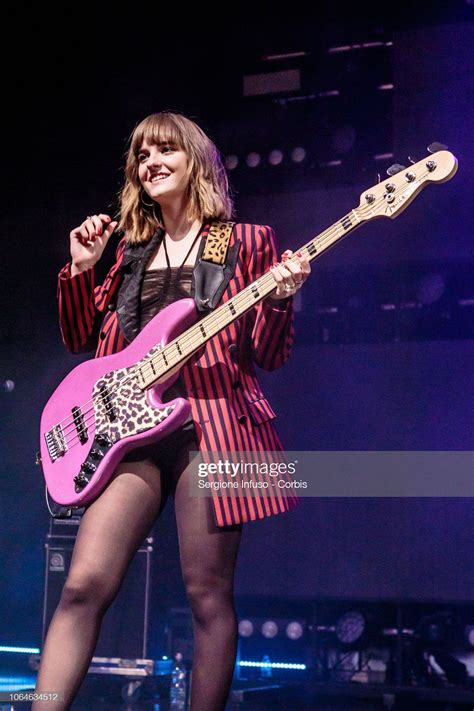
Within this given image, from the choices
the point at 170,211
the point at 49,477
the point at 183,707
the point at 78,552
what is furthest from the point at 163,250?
the point at 183,707

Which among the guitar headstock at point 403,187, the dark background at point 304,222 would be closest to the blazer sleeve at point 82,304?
the guitar headstock at point 403,187

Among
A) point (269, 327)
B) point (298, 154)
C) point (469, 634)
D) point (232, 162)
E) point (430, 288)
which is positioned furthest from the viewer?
point (232, 162)

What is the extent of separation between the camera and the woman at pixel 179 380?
227cm

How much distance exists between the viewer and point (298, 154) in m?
4.86

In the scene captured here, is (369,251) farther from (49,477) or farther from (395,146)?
(49,477)

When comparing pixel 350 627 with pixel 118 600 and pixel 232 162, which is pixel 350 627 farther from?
pixel 232 162

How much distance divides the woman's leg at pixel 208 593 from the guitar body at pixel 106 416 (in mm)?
167

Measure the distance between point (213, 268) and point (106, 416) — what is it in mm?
474

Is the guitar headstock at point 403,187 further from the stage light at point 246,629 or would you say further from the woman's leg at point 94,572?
the stage light at point 246,629

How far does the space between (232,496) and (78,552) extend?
0.39m

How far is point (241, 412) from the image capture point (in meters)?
2.42

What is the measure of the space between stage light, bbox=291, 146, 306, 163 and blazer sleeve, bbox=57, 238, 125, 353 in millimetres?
2323

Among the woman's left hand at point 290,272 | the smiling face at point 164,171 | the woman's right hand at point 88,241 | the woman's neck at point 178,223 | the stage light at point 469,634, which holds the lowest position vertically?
the stage light at point 469,634

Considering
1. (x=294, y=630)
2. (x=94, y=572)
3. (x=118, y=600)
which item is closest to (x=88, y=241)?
(x=94, y=572)
